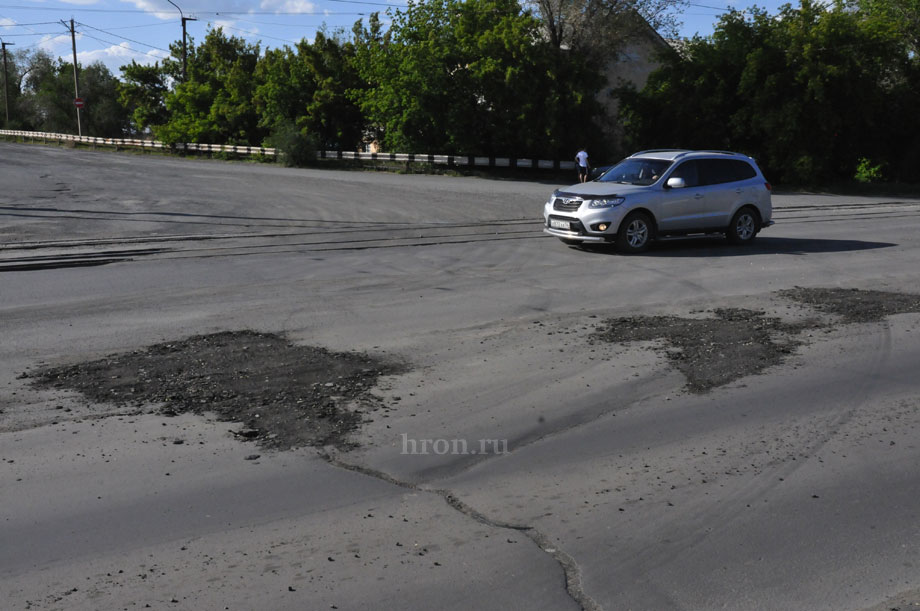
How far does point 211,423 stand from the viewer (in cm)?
617

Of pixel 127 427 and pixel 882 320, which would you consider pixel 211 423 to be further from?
pixel 882 320

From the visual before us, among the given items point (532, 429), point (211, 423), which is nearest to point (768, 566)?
point (532, 429)

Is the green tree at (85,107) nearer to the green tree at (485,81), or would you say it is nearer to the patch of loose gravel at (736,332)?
the green tree at (485,81)

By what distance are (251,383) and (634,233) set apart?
9.79 m

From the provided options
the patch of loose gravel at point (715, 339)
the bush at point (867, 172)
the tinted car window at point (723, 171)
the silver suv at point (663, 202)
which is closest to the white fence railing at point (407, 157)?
the bush at point (867, 172)

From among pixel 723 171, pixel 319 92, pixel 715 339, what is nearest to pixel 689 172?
pixel 723 171

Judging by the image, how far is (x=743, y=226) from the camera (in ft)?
55.0

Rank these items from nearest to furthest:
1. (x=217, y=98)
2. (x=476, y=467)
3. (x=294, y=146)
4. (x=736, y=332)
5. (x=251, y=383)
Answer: (x=476, y=467) < (x=251, y=383) < (x=736, y=332) < (x=294, y=146) < (x=217, y=98)

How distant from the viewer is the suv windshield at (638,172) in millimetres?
15891

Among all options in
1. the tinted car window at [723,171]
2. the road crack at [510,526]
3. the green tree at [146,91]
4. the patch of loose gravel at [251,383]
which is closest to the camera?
the road crack at [510,526]

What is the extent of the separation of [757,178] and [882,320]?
752 centimetres

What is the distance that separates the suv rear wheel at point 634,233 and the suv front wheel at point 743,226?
2.02 metres

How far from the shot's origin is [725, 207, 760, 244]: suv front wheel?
652 inches

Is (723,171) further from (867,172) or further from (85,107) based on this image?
(85,107)
